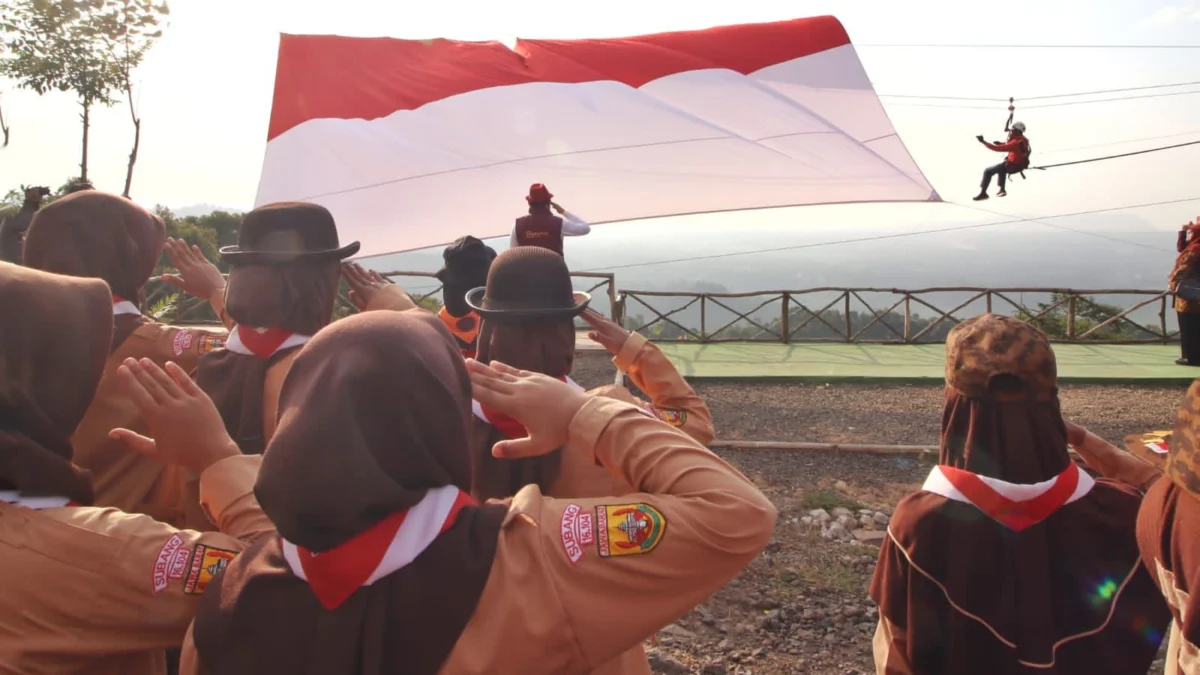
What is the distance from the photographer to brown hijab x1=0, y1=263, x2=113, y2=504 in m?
1.45

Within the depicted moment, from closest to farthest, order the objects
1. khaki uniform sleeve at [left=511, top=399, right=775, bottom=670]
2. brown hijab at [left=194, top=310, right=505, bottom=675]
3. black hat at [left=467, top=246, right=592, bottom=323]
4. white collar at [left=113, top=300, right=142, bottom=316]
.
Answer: brown hijab at [left=194, top=310, right=505, bottom=675] < khaki uniform sleeve at [left=511, top=399, right=775, bottom=670] < black hat at [left=467, top=246, right=592, bottom=323] < white collar at [left=113, top=300, right=142, bottom=316]

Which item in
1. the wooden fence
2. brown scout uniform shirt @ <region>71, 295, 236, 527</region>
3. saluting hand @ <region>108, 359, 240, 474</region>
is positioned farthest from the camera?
the wooden fence

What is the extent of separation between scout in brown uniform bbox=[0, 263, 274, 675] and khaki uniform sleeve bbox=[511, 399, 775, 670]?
0.63 m

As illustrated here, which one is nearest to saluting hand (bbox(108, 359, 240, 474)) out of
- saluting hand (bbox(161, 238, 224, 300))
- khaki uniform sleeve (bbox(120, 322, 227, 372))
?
khaki uniform sleeve (bbox(120, 322, 227, 372))

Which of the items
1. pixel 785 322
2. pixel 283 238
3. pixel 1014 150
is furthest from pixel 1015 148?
pixel 283 238

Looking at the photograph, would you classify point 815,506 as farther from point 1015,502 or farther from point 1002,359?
point 1002,359

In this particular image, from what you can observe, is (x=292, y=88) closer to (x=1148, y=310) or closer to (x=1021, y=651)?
(x=1021, y=651)

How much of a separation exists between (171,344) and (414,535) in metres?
1.93

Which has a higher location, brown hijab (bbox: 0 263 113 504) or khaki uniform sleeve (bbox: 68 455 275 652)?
brown hijab (bbox: 0 263 113 504)

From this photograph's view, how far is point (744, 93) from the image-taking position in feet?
23.0

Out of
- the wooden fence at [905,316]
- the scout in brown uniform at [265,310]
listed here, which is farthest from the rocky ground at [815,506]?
the wooden fence at [905,316]

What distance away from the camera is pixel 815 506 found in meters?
5.89

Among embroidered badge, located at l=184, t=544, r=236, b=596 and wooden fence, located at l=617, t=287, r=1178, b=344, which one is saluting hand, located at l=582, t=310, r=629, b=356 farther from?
wooden fence, located at l=617, t=287, r=1178, b=344

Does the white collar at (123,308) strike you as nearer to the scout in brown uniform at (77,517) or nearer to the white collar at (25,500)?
the scout in brown uniform at (77,517)
